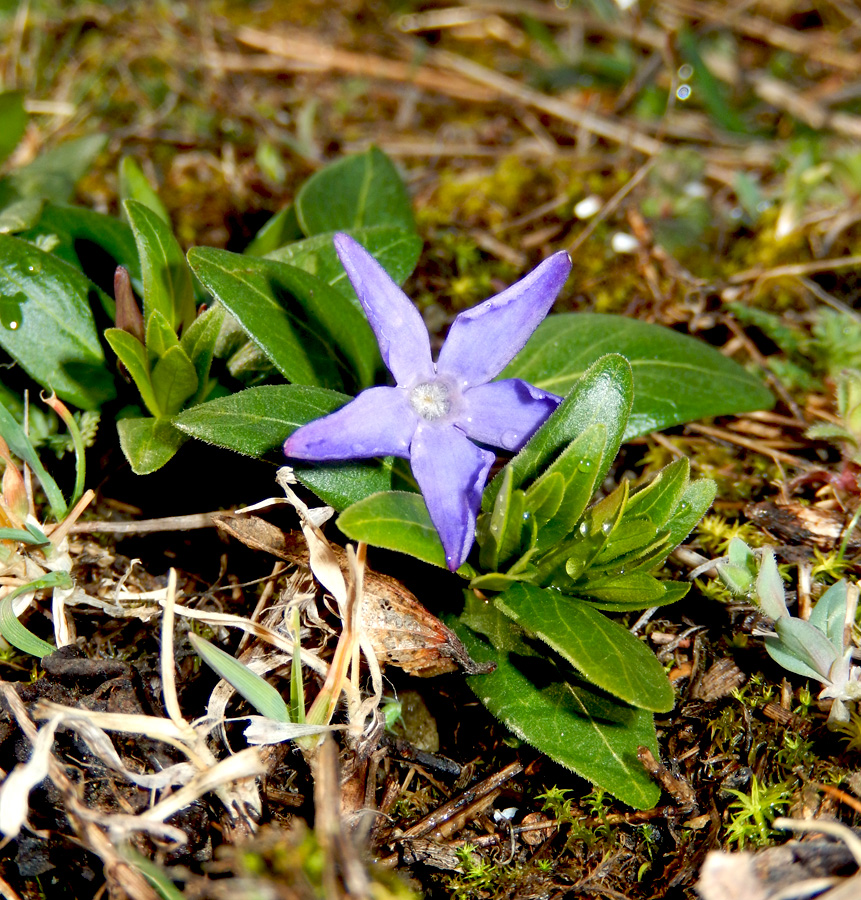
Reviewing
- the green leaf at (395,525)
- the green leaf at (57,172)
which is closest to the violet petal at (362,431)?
the green leaf at (395,525)

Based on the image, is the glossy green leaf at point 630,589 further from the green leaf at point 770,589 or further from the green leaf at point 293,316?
the green leaf at point 293,316

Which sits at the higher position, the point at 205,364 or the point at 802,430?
the point at 205,364

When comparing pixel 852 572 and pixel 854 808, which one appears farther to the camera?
pixel 852 572

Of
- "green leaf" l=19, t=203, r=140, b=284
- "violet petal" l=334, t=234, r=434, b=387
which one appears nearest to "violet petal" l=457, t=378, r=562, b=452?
"violet petal" l=334, t=234, r=434, b=387

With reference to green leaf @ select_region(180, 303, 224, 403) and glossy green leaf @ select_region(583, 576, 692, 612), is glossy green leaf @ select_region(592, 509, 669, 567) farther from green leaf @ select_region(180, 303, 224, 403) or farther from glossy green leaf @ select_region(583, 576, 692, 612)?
green leaf @ select_region(180, 303, 224, 403)

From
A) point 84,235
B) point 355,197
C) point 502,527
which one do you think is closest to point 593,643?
point 502,527

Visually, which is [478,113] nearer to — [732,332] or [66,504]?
[732,332]

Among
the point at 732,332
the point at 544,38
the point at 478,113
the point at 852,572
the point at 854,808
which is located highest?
the point at 544,38

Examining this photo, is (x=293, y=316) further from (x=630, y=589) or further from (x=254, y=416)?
(x=630, y=589)

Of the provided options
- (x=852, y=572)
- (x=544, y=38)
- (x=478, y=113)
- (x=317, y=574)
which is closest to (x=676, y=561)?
(x=852, y=572)
